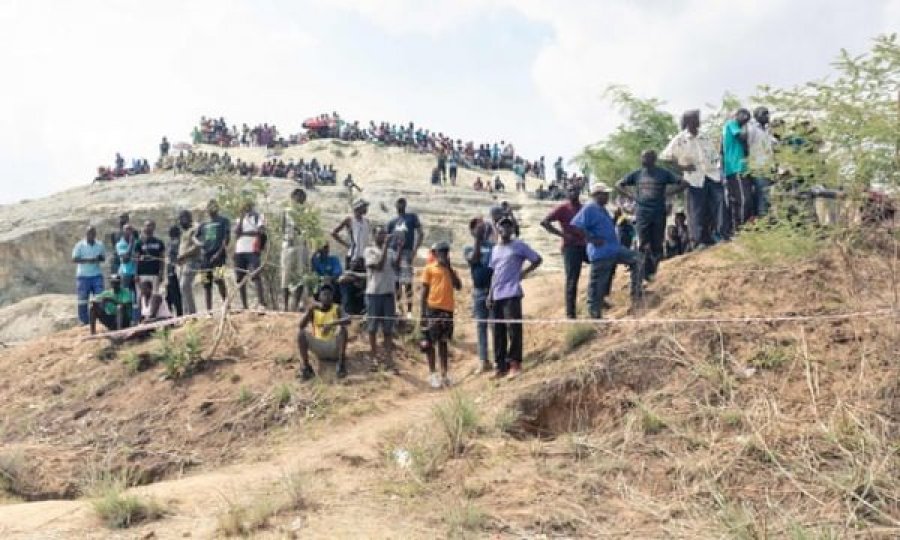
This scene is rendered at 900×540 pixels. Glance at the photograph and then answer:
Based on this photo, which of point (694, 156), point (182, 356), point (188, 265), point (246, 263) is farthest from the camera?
point (188, 265)

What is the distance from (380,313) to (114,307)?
4491 mm

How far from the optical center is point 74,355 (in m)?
12.0

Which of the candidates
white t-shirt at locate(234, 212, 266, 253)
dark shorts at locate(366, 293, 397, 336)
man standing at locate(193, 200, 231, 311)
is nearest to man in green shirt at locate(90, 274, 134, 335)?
man standing at locate(193, 200, 231, 311)

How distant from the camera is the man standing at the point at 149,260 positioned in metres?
11.9

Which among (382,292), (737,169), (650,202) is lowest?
(382,292)

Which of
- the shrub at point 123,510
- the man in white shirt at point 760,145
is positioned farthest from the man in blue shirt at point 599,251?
the shrub at point 123,510

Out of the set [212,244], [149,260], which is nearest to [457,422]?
[212,244]

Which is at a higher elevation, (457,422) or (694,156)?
(694,156)

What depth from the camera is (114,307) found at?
40.3ft

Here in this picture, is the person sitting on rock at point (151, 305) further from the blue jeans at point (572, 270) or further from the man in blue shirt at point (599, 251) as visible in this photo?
the man in blue shirt at point (599, 251)

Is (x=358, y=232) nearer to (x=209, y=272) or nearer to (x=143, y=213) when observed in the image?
(x=209, y=272)

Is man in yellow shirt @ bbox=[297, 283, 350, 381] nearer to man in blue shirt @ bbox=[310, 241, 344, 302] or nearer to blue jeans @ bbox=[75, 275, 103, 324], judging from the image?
man in blue shirt @ bbox=[310, 241, 344, 302]

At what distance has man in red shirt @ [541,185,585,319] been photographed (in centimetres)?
909

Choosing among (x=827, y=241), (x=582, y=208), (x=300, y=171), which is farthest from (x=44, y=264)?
(x=827, y=241)
